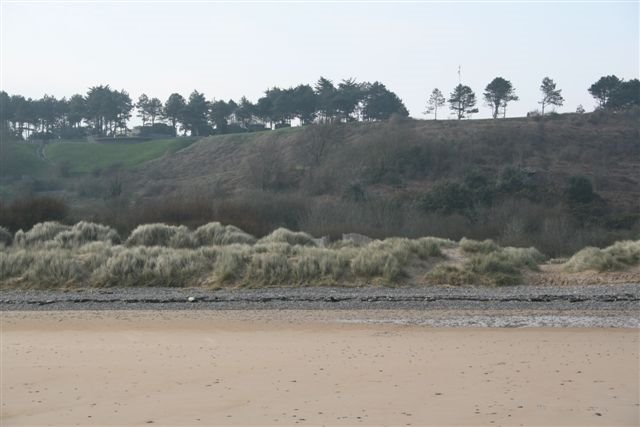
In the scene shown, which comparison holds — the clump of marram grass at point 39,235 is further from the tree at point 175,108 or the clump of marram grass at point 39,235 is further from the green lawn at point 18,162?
the tree at point 175,108

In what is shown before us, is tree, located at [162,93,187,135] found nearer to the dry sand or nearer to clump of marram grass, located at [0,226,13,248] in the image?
clump of marram grass, located at [0,226,13,248]

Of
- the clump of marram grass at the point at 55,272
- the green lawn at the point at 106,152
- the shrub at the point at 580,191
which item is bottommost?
the clump of marram grass at the point at 55,272

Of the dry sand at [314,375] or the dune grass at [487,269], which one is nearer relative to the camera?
the dry sand at [314,375]

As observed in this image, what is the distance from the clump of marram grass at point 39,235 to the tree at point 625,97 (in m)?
53.8

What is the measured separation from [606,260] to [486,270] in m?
3.25

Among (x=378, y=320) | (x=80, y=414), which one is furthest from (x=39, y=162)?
Answer: (x=80, y=414)

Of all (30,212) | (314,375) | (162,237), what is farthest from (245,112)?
(314,375)

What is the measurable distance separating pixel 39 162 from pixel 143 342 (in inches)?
2354

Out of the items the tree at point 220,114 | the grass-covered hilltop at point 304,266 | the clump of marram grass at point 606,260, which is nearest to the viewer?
the grass-covered hilltop at point 304,266

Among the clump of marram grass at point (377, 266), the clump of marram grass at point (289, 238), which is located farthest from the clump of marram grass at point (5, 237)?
the clump of marram grass at point (377, 266)

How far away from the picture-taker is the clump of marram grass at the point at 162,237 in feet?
86.3

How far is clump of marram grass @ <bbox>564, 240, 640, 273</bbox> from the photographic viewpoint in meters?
21.2

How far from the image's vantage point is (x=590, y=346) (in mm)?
12086

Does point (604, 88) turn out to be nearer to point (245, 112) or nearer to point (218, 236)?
point (245, 112)
